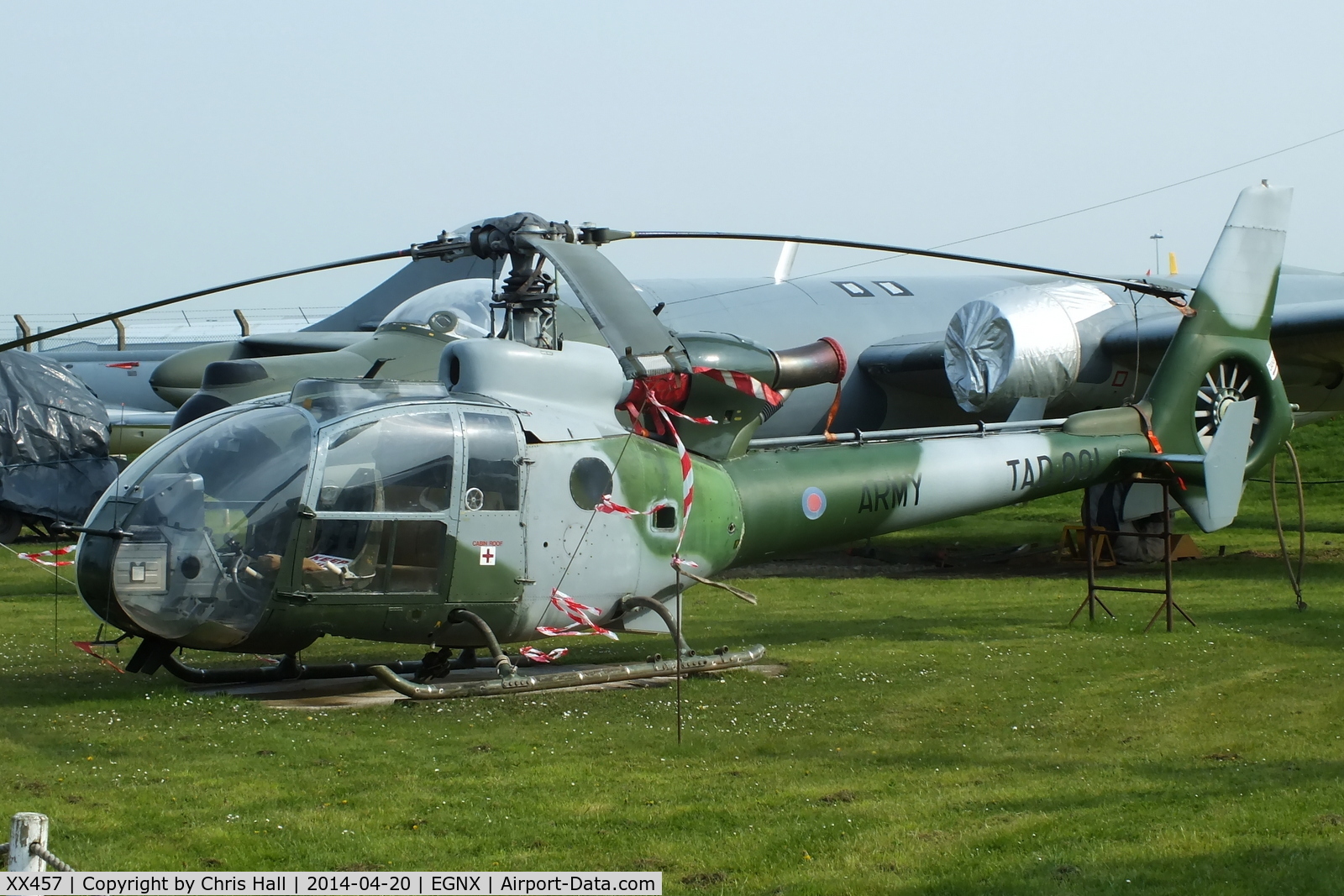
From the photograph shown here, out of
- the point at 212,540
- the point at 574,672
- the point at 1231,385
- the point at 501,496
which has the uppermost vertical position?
the point at 1231,385

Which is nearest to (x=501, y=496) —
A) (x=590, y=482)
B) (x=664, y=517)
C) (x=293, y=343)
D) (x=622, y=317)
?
(x=590, y=482)

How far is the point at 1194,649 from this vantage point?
1131cm

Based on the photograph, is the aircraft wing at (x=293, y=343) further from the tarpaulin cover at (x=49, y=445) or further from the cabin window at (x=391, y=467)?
the tarpaulin cover at (x=49, y=445)

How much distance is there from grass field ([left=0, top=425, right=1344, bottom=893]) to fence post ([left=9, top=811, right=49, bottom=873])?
1.65 meters

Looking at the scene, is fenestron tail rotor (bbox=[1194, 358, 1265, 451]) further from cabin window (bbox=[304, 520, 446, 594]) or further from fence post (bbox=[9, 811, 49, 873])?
fence post (bbox=[9, 811, 49, 873])

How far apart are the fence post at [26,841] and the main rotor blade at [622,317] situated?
421cm

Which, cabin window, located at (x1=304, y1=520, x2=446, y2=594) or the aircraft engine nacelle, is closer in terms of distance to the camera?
cabin window, located at (x1=304, y1=520, x2=446, y2=594)

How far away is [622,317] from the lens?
7727 millimetres

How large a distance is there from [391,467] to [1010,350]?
38.1 ft

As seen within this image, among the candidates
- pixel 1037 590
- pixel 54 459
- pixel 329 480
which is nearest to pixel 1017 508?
pixel 1037 590

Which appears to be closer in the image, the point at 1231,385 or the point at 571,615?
the point at 571,615

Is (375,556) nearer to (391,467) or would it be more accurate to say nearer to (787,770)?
(391,467)

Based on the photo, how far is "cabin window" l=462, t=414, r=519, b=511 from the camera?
30.0ft

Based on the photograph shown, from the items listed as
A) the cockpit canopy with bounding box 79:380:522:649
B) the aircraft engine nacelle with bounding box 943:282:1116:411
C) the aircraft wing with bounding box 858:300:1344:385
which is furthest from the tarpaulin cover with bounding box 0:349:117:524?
the cockpit canopy with bounding box 79:380:522:649
